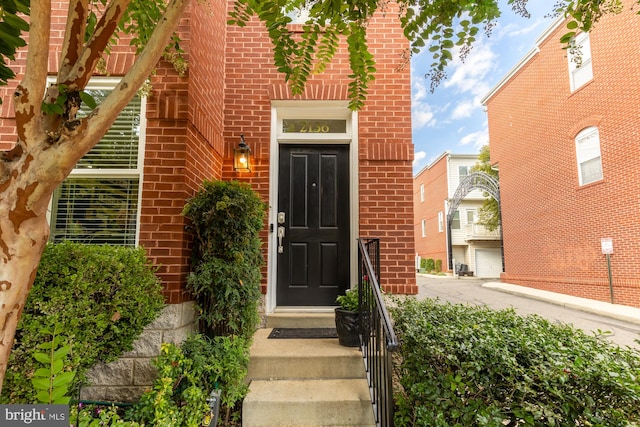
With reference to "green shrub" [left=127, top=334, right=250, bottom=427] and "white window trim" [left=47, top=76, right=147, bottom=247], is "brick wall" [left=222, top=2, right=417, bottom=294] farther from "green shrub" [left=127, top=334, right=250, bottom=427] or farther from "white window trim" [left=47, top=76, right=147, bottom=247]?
"green shrub" [left=127, top=334, right=250, bottom=427]

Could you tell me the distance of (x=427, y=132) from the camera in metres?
31.2

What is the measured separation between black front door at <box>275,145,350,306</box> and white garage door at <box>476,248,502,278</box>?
17.0 m

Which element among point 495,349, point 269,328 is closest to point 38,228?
point 495,349

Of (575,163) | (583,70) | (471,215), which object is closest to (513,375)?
(575,163)

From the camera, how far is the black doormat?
3.13 m

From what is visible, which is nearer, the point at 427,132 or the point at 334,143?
the point at 334,143

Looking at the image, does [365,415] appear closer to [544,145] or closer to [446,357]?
[446,357]

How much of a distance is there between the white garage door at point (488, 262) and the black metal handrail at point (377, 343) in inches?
692

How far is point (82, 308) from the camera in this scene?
6.01 feet

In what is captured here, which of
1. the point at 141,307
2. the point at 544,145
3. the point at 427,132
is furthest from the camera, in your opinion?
the point at 427,132

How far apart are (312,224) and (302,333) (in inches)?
49.3

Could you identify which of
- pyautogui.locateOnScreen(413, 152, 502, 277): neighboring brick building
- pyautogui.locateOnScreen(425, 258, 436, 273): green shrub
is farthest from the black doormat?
pyautogui.locateOnScreen(425, 258, 436, 273): green shrub

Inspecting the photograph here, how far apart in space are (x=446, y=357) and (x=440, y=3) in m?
2.03

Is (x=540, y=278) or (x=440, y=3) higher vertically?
(x=440, y=3)
